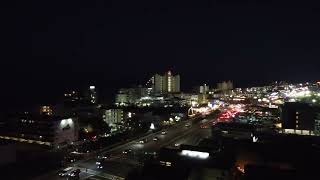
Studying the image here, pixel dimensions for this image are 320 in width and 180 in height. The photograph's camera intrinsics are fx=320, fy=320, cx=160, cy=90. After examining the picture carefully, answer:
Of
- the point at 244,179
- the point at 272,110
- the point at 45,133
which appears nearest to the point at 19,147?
the point at 45,133

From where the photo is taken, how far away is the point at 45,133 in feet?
39.6

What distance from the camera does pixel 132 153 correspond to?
10008 millimetres

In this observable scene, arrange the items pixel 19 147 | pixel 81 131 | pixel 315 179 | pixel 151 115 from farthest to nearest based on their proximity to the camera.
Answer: pixel 151 115 < pixel 81 131 < pixel 19 147 < pixel 315 179

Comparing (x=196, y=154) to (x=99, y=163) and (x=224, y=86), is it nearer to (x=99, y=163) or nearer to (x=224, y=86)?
(x=99, y=163)

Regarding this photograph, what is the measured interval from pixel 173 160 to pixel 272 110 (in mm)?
12999

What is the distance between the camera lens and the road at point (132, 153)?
804 centimetres

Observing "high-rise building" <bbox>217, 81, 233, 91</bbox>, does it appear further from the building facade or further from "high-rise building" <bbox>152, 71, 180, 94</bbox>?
the building facade

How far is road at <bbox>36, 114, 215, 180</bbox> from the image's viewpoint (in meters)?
8.04

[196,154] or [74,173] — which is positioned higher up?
[196,154]

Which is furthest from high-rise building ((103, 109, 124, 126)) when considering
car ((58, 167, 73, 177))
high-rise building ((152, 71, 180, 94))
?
high-rise building ((152, 71, 180, 94))

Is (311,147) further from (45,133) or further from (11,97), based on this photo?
(11,97)

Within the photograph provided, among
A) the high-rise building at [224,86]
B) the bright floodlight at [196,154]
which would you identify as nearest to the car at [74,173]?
the bright floodlight at [196,154]

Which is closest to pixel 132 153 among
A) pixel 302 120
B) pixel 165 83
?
pixel 302 120

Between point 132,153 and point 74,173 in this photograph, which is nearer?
point 74,173
